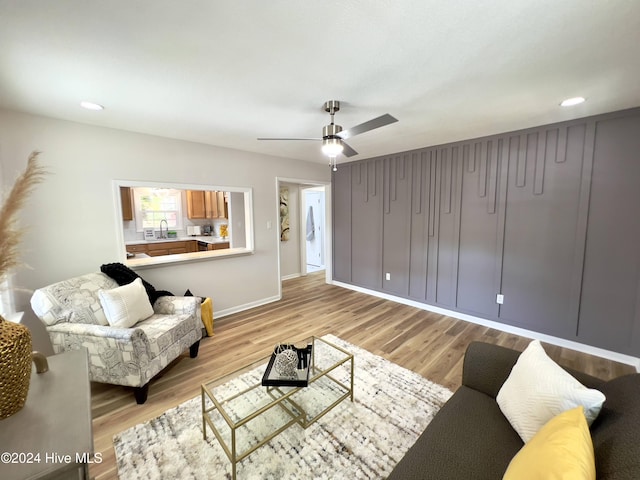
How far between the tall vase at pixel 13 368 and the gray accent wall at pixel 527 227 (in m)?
3.89

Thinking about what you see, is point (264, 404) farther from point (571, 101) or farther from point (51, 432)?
point (571, 101)

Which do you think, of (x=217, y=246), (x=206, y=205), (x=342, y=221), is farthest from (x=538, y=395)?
(x=206, y=205)

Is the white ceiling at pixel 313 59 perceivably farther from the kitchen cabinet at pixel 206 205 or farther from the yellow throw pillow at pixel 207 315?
the kitchen cabinet at pixel 206 205

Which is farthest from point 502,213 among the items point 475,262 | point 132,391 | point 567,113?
point 132,391

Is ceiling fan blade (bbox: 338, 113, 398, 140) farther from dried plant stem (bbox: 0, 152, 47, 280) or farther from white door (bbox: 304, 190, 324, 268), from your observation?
white door (bbox: 304, 190, 324, 268)

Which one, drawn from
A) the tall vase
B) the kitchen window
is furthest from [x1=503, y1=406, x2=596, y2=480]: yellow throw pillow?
the kitchen window

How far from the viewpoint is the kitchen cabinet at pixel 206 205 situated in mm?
5816

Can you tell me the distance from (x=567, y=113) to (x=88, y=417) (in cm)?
393

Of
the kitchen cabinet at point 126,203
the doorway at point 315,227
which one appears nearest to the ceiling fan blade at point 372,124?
the doorway at point 315,227

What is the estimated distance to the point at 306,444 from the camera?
160 centimetres

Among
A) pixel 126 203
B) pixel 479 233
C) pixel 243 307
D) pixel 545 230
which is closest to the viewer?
pixel 545 230

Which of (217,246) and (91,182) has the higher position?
(91,182)

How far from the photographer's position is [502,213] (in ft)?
10.1

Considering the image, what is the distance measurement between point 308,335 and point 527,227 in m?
2.80
